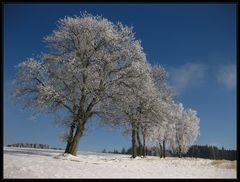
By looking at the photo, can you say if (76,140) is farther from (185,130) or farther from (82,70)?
(185,130)

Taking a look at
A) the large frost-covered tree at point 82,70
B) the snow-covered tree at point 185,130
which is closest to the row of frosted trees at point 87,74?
the large frost-covered tree at point 82,70

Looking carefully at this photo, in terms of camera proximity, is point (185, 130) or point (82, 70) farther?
point (185, 130)

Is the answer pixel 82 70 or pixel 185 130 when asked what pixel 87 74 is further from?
pixel 185 130

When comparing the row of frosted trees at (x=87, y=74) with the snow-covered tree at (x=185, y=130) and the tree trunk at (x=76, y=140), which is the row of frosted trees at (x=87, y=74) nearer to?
the tree trunk at (x=76, y=140)

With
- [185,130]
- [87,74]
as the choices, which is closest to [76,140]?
[87,74]

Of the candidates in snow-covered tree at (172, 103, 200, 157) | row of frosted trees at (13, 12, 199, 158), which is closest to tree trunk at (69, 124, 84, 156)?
row of frosted trees at (13, 12, 199, 158)

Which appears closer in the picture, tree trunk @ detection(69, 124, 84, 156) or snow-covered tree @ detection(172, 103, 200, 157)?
tree trunk @ detection(69, 124, 84, 156)

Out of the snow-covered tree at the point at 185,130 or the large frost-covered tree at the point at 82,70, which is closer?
the large frost-covered tree at the point at 82,70

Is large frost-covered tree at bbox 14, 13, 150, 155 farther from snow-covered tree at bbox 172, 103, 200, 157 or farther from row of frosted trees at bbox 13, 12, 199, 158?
snow-covered tree at bbox 172, 103, 200, 157

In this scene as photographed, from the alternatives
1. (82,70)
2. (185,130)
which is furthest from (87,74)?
(185,130)

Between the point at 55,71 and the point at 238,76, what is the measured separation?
16914mm

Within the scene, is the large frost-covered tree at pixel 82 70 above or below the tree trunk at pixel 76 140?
above

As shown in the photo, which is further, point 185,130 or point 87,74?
point 185,130

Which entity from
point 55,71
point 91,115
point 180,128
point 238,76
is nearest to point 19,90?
point 55,71
